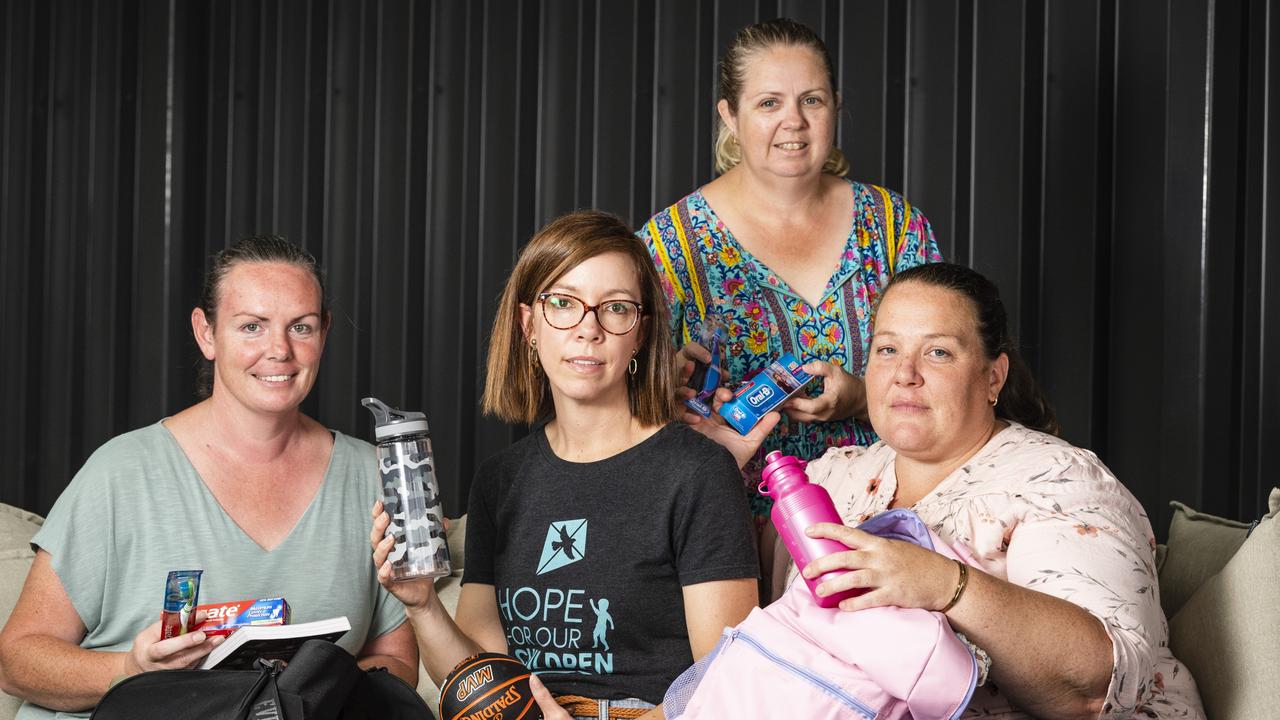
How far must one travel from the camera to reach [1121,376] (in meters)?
2.86

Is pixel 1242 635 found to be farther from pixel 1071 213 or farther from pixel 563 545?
pixel 1071 213

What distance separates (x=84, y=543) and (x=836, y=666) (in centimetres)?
134

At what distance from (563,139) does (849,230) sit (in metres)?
1.10

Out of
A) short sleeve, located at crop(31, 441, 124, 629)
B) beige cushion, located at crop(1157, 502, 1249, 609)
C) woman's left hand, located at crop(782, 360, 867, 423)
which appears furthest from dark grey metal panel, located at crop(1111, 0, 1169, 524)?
short sleeve, located at crop(31, 441, 124, 629)

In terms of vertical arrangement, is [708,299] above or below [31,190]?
below

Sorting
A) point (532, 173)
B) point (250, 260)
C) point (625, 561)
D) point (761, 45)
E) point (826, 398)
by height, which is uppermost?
point (761, 45)

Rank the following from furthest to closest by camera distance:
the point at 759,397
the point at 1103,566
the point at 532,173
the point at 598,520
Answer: the point at 532,173 < the point at 759,397 < the point at 598,520 < the point at 1103,566

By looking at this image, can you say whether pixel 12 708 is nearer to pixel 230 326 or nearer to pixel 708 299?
pixel 230 326

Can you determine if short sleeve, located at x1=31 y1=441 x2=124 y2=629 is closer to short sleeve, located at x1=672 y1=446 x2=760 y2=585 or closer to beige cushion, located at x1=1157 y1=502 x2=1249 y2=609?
short sleeve, located at x1=672 y1=446 x2=760 y2=585

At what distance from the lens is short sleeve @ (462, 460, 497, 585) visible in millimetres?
2062

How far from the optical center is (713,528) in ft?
6.05

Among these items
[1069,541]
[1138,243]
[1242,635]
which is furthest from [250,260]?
[1138,243]

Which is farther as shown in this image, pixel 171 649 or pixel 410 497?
pixel 410 497

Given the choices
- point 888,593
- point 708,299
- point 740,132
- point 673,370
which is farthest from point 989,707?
point 740,132
